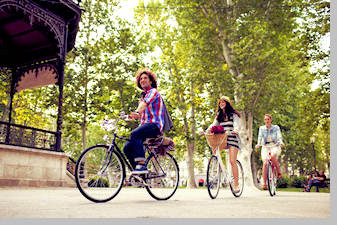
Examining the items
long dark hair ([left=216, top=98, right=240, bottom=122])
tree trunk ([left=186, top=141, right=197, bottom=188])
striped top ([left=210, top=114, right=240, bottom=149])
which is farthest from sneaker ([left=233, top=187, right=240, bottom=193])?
tree trunk ([left=186, top=141, right=197, bottom=188])

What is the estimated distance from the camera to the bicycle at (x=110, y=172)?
4.71m

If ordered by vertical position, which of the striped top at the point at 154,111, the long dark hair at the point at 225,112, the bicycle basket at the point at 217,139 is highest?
the long dark hair at the point at 225,112

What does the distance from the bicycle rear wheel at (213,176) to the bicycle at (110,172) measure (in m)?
1.30

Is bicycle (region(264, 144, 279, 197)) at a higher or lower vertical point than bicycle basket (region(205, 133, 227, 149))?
lower

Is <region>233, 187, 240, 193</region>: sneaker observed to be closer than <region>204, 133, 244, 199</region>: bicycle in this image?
No

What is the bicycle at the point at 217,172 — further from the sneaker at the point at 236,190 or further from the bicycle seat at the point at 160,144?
the bicycle seat at the point at 160,144

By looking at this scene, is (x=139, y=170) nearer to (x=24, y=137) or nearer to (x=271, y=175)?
(x=271, y=175)

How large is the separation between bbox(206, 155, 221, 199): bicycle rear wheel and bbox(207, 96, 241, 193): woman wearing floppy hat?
1.78 feet

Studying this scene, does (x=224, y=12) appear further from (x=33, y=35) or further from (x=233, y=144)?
(x=233, y=144)

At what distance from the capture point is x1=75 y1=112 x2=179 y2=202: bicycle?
4707 mm

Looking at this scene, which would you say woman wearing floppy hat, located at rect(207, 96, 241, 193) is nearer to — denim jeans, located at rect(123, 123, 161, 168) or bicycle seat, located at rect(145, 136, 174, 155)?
bicycle seat, located at rect(145, 136, 174, 155)

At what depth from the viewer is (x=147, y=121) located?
5.33 meters

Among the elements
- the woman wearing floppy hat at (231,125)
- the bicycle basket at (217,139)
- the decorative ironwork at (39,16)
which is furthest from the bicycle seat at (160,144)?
the decorative ironwork at (39,16)

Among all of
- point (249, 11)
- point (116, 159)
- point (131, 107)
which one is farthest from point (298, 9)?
point (116, 159)
